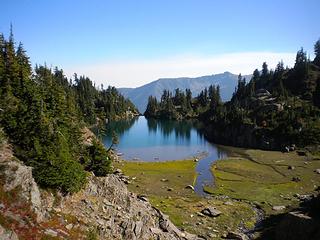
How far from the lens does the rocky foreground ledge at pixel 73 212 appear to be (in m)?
36.7

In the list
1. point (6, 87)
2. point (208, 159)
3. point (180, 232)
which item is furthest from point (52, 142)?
point (208, 159)

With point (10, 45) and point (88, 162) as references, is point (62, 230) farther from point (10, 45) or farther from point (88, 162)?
point (10, 45)

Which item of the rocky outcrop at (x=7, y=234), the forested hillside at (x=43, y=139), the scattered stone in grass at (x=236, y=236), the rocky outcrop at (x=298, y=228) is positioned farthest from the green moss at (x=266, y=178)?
the rocky outcrop at (x=7, y=234)

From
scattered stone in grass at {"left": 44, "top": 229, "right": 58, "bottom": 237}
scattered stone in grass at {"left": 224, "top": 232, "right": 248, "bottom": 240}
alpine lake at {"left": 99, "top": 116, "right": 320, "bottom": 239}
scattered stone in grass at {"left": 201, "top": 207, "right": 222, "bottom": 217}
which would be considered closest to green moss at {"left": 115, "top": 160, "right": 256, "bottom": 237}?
alpine lake at {"left": 99, "top": 116, "right": 320, "bottom": 239}

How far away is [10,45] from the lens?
289 feet

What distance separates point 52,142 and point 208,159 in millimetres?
88896

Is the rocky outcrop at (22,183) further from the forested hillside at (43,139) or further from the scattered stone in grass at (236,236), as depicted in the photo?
the scattered stone in grass at (236,236)

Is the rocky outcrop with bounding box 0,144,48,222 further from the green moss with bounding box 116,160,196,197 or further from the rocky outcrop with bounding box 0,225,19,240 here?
the green moss with bounding box 116,160,196,197

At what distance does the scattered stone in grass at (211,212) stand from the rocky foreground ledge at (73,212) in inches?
461

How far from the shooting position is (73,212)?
45.8m

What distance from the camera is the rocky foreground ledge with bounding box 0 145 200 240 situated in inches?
1443

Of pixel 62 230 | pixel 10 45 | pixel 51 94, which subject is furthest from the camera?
pixel 10 45

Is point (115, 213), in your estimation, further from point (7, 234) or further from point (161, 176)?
point (161, 176)

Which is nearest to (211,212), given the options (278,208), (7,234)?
(278,208)
